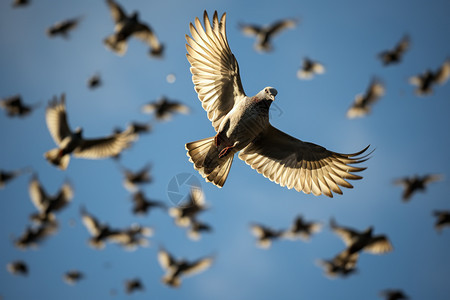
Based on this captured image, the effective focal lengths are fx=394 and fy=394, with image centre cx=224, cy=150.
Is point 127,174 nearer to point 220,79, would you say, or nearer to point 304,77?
point 304,77

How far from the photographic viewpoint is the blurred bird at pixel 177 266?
14766 millimetres

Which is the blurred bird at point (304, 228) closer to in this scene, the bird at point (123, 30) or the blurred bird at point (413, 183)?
the blurred bird at point (413, 183)

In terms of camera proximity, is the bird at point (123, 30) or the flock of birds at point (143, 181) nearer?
the flock of birds at point (143, 181)

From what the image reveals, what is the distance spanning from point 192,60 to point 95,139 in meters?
6.02

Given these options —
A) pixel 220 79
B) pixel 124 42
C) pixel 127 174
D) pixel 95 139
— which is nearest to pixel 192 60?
pixel 220 79

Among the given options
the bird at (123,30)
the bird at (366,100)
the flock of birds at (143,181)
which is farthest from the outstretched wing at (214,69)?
the bird at (366,100)

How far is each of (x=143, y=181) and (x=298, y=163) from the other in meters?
10.3

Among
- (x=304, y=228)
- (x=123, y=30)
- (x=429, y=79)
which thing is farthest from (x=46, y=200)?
(x=429, y=79)

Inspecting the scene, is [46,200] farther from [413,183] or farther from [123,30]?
[413,183]

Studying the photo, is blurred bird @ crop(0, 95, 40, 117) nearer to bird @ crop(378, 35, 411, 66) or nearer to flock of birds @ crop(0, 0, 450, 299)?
flock of birds @ crop(0, 0, 450, 299)

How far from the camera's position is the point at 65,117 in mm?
11023

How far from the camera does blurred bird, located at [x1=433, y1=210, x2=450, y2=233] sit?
15.0 meters

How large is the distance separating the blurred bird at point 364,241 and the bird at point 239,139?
20.7 feet

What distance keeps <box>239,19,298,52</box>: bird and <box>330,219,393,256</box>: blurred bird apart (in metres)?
8.85
